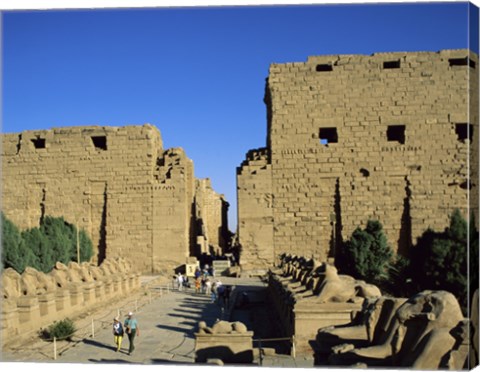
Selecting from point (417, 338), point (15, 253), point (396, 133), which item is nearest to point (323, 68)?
point (396, 133)

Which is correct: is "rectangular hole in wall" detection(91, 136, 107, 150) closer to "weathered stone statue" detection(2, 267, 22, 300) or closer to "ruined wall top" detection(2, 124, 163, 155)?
"ruined wall top" detection(2, 124, 163, 155)

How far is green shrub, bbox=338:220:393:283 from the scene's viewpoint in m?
20.0

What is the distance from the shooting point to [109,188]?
23.7 m

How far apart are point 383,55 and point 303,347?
1584 centimetres

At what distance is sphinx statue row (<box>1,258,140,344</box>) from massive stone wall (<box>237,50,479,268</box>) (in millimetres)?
7184

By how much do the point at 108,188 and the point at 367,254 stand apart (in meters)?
11.3

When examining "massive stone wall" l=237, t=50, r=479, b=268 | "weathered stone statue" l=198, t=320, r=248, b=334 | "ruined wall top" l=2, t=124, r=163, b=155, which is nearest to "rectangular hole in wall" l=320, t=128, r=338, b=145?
"massive stone wall" l=237, t=50, r=479, b=268

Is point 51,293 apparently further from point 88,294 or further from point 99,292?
point 99,292

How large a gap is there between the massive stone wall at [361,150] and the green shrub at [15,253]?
26.8ft

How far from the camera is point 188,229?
24.1 m

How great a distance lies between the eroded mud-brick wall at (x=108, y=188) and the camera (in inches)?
915

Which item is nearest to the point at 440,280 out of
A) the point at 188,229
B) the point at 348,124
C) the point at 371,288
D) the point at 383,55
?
the point at 371,288

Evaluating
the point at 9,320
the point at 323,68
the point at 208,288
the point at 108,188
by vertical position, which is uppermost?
the point at 323,68

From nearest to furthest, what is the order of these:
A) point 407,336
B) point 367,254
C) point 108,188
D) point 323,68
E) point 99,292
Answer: point 407,336 → point 99,292 → point 367,254 → point 323,68 → point 108,188
